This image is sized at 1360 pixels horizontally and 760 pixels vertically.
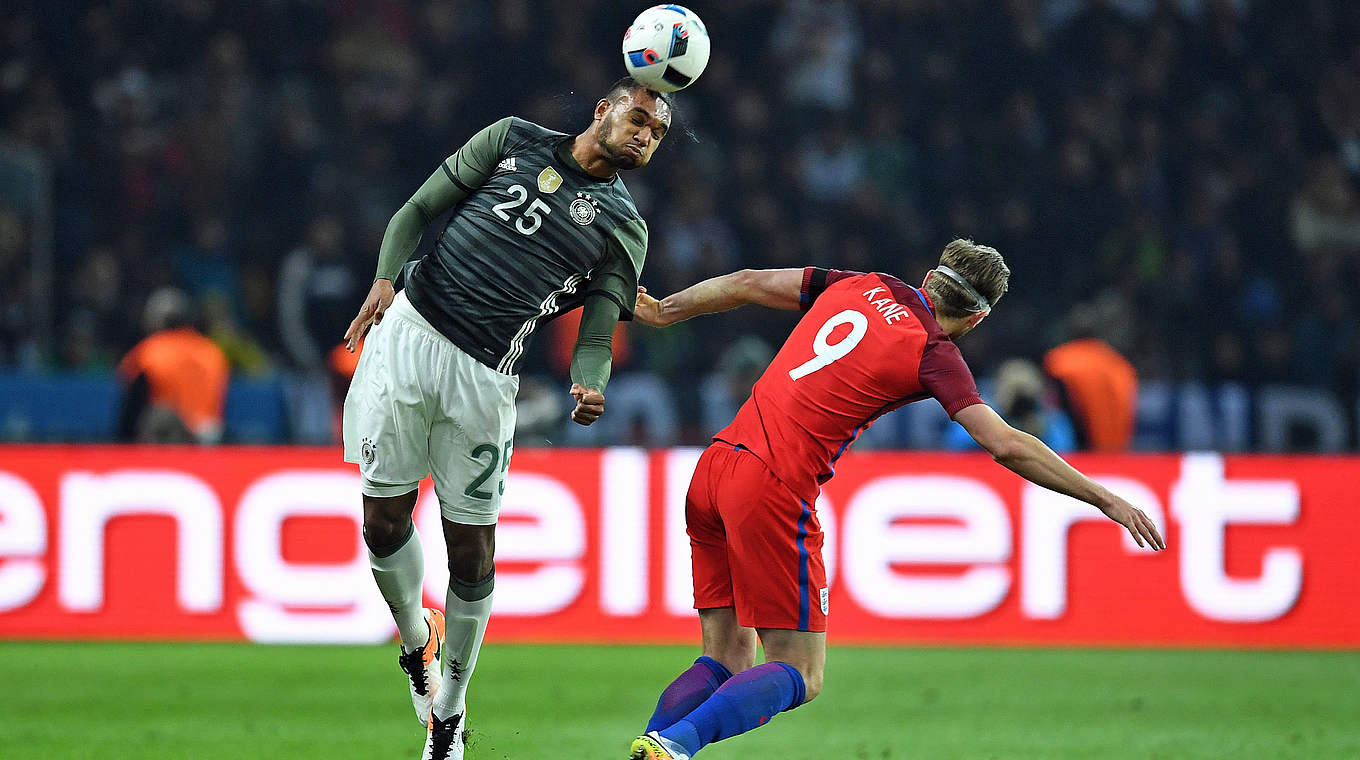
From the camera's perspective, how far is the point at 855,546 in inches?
344

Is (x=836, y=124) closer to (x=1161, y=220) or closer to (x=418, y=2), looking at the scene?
(x=1161, y=220)

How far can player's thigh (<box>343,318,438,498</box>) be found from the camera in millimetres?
5008

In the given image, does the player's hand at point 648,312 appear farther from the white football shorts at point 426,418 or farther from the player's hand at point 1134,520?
the player's hand at point 1134,520

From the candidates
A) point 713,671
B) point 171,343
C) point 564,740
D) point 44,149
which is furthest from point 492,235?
point 44,149

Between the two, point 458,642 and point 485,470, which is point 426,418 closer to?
point 485,470

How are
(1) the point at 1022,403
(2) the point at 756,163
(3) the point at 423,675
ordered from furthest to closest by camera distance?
(2) the point at 756,163
(1) the point at 1022,403
(3) the point at 423,675

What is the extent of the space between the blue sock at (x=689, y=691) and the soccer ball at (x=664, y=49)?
1743mm

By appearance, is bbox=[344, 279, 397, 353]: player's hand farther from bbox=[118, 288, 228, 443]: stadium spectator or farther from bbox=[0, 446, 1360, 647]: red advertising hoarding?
bbox=[118, 288, 228, 443]: stadium spectator

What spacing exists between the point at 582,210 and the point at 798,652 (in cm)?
153

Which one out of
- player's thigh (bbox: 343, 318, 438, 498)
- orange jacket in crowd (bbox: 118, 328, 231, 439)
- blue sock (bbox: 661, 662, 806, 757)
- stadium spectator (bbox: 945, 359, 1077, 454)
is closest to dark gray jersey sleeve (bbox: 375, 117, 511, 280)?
player's thigh (bbox: 343, 318, 438, 498)

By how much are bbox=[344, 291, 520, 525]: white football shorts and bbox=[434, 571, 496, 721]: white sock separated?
245mm

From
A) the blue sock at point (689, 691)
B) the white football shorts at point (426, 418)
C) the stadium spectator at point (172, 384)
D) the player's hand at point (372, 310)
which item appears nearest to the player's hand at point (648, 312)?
the white football shorts at point (426, 418)

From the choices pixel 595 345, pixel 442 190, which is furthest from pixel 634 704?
pixel 442 190

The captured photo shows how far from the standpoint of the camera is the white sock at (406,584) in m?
5.18
